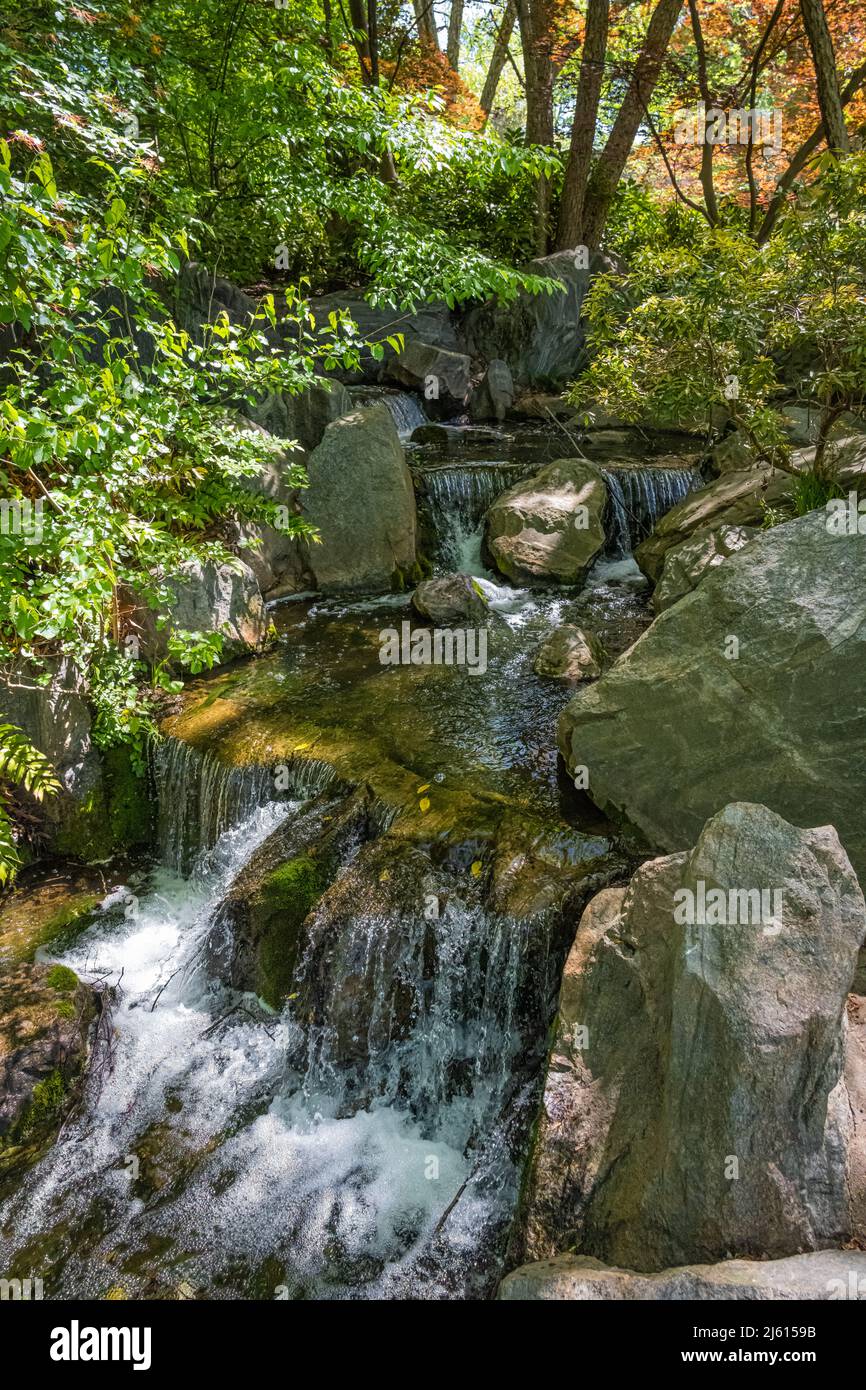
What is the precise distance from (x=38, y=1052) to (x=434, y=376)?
11464 millimetres

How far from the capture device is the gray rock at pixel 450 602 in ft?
26.5

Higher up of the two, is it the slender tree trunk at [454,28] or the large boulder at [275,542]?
the slender tree trunk at [454,28]

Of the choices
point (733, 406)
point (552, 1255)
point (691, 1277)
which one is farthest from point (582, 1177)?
point (733, 406)

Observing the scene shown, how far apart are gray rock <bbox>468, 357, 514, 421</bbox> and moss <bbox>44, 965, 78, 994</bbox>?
10.9 meters

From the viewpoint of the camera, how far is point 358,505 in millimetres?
8883

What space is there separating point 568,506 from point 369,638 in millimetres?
2871

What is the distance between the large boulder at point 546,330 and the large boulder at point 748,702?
34.1ft

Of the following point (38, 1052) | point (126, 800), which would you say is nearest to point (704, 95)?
point (126, 800)

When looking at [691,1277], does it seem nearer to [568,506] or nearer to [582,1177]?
[582,1177]

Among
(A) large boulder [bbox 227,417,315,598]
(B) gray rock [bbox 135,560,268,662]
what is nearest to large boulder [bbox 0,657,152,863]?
(B) gray rock [bbox 135,560,268,662]

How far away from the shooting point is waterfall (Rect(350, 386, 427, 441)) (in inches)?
493

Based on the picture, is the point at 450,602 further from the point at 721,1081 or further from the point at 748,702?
the point at 721,1081

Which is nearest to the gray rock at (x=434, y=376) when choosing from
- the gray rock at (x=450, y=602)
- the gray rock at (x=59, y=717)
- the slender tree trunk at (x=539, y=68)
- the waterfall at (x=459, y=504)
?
the slender tree trunk at (x=539, y=68)

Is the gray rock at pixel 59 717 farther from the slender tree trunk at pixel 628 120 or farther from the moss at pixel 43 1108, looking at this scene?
the slender tree trunk at pixel 628 120
